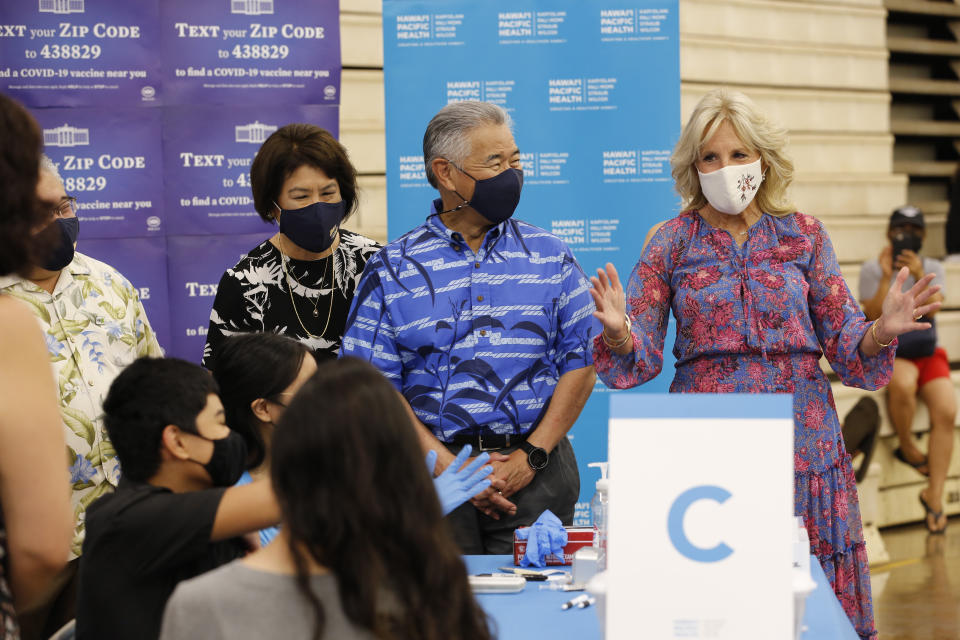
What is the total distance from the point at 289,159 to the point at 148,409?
127 cm

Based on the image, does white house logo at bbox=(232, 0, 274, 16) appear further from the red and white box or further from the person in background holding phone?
the person in background holding phone

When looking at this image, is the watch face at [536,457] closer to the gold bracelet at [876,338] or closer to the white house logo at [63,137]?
the gold bracelet at [876,338]

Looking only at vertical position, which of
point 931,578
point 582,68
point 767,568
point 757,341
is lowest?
point 931,578

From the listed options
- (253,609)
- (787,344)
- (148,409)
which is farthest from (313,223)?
(253,609)

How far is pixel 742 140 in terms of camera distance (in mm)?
2578

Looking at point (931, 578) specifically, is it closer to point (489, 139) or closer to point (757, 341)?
point (757, 341)

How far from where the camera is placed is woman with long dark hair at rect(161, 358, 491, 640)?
1.24 metres

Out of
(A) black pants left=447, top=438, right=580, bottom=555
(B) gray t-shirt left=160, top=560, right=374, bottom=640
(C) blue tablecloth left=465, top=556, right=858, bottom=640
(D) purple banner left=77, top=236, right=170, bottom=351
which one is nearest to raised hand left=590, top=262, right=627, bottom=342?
(A) black pants left=447, top=438, right=580, bottom=555

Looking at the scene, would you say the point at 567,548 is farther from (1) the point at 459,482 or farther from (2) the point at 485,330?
(2) the point at 485,330

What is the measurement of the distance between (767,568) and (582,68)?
9.38 ft

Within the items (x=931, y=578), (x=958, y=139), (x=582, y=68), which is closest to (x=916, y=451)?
(x=931, y=578)

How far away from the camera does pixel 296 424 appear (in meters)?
1.25

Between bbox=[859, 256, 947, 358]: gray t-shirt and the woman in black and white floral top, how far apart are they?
3.79 metres

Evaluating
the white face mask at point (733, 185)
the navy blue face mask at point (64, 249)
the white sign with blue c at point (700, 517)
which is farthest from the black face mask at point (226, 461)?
the white face mask at point (733, 185)
